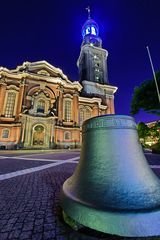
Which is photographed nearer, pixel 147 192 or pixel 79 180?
pixel 147 192

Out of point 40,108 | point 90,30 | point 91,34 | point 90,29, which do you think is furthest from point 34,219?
point 90,29

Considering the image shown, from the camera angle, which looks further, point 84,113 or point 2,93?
point 84,113

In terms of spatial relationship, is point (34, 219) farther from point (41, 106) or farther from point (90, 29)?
point (90, 29)

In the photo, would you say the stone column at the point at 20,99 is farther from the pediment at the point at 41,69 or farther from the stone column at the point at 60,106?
the stone column at the point at 60,106

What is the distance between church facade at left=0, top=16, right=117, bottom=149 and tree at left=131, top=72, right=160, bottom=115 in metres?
13.1

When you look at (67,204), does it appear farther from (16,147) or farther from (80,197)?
(16,147)

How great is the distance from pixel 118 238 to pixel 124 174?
1.87ft

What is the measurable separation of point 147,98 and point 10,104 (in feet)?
66.8

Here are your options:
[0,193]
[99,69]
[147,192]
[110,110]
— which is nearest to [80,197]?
[147,192]

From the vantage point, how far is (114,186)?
143 centimetres

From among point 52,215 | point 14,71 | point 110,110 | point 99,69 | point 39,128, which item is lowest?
point 52,215

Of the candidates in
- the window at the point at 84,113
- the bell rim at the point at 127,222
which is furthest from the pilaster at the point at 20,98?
the bell rim at the point at 127,222

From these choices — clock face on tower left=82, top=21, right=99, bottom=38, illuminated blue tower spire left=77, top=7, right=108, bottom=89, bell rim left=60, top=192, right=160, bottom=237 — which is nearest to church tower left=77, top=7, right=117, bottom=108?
illuminated blue tower spire left=77, top=7, right=108, bottom=89

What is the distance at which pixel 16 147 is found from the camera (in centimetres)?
1900
